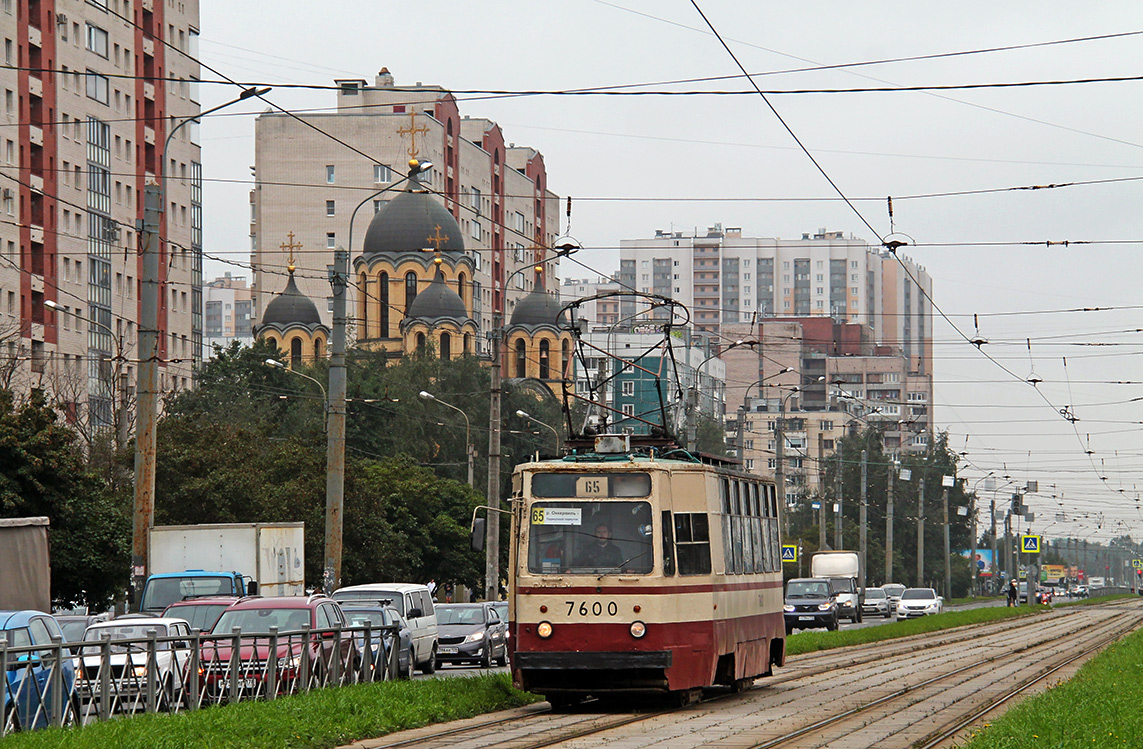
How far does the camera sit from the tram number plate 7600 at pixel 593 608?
16.7 metres

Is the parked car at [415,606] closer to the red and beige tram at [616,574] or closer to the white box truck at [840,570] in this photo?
the red and beige tram at [616,574]

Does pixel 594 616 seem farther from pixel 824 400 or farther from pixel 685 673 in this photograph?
pixel 824 400

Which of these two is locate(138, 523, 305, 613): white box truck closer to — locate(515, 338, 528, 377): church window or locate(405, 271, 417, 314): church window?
locate(405, 271, 417, 314): church window

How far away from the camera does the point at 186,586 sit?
97.7 feet

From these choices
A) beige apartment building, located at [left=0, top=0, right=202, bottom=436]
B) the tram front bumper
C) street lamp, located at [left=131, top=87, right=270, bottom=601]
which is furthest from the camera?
beige apartment building, located at [left=0, top=0, right=202, bottom=436]

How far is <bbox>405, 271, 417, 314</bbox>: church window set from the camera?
105 metres

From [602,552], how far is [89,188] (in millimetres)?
69577

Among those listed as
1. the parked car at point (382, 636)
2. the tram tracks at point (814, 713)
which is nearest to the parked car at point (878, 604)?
the tram tracks at point (814, 713)

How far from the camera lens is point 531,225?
465 ft

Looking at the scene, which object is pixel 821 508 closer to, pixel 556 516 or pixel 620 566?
pixel 556 516

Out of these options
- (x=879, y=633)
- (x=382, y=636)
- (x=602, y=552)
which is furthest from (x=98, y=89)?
(x=602, y=552)

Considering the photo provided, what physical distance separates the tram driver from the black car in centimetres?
3124

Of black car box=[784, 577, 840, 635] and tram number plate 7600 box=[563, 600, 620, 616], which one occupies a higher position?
tram number plate 7600 box=[563, 600, 620, 616]

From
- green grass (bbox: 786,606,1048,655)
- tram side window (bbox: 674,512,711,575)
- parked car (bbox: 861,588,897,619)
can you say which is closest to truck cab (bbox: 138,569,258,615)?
green grass (bbox: 786,606,1048,655)
